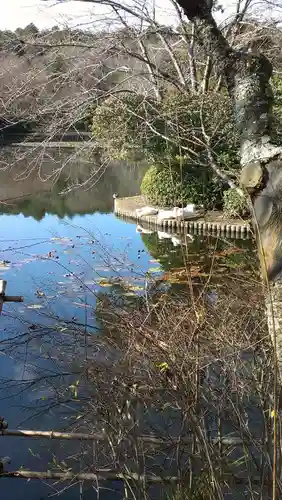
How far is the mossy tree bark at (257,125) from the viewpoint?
2.33 meters

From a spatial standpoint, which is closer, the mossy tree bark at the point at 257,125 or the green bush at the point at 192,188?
the mossy tree bark at the point at 257,125

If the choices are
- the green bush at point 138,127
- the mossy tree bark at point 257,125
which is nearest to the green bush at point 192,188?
the green bush at point 138,127

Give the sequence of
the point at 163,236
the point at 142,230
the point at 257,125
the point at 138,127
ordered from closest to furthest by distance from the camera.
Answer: the point at 257,125
the point at 138,127
the point at 163,236
the point at 142,230

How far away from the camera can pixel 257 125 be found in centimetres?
254

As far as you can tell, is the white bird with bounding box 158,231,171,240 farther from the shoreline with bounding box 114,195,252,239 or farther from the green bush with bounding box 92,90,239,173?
the green bush with bounding box 92,90,239,173

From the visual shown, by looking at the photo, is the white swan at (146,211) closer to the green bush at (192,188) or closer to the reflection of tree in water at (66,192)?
the green bush at (192,188)

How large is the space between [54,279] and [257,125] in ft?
18.1

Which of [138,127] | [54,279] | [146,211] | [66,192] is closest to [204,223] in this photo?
[146,211]

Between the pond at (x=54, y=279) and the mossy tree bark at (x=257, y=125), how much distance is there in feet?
0.87

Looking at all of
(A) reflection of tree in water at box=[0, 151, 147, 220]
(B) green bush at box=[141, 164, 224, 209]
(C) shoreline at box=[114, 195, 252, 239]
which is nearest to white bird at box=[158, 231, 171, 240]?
(C) shoreline at box=[114, 195, 252, 239]

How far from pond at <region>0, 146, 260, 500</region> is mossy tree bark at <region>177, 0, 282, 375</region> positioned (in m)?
0.27

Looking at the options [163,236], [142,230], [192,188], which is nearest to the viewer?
[163,236]

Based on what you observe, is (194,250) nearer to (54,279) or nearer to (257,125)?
(54,279)

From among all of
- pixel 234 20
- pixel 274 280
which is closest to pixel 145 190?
pixel 234 20
